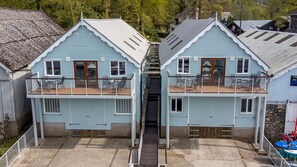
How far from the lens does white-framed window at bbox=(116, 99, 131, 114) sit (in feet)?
70.5

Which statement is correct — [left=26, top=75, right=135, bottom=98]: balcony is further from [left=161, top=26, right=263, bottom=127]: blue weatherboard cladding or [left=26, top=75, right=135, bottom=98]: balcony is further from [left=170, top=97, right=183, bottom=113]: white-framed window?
[left=170, top=97, right=183, bottom=113]: white-framed window

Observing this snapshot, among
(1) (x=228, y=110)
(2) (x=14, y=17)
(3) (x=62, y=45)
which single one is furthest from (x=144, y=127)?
(2) (x=14, y=17)

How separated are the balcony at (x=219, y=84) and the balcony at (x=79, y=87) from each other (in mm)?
3271

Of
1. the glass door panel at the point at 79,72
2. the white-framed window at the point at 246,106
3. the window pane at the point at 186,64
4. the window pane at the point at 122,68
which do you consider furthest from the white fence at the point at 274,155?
the glass door panel at the point at 79,72

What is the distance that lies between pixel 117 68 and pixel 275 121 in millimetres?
12778

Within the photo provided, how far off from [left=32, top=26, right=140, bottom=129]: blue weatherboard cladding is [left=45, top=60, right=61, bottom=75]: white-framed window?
24cm

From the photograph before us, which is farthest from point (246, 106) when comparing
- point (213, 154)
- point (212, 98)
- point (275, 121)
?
point (213, 154)

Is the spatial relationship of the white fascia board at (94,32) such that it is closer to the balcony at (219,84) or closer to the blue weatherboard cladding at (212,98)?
the blue weatherboard cladding at (212,98)

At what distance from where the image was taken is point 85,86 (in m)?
21.2

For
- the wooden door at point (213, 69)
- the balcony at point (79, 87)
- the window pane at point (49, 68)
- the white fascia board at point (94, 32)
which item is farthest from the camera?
the window pane at point (49, 68)

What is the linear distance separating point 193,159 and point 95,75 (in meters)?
9.15

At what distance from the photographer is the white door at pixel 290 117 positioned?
864 inches

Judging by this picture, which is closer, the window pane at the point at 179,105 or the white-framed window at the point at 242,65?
the white-framed window at the point at 242,65

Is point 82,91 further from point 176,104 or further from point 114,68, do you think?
point 176,104
